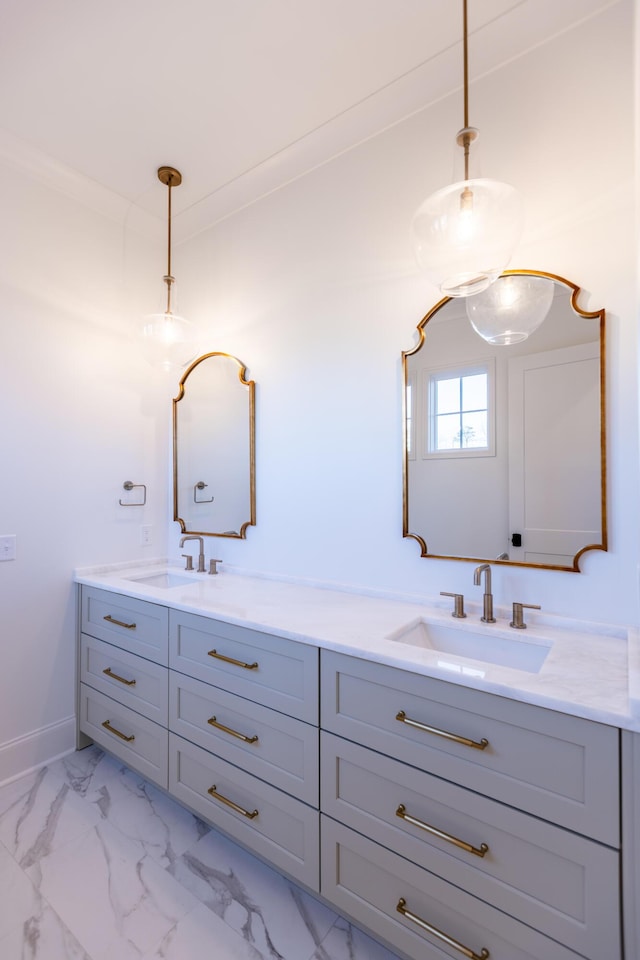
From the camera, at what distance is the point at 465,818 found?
1.09 m

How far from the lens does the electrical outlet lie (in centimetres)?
207

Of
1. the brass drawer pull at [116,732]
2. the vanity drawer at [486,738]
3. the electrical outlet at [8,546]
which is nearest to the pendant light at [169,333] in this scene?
the electrical outlet at [8,546]

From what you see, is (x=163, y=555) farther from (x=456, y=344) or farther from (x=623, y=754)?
(x=623, y=754)

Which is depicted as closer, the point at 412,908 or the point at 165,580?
the point at 412,908

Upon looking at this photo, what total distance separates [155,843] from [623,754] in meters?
1.68

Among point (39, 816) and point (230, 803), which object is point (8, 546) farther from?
point (230, 803)

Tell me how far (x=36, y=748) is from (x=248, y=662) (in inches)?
56.4

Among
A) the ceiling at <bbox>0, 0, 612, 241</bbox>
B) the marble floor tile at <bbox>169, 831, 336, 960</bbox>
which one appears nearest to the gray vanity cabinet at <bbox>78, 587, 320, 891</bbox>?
the marble floor tile at <bbox>169, 831, 336, 960</bbox>

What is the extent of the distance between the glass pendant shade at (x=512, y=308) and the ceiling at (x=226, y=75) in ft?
2.78

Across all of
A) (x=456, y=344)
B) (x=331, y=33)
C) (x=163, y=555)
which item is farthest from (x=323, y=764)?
(x=331, y=33)

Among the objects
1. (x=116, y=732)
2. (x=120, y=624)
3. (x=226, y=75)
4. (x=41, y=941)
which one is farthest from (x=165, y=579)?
(x=226, y=75)

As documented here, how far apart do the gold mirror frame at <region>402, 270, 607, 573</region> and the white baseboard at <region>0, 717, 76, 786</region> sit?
6.54ft

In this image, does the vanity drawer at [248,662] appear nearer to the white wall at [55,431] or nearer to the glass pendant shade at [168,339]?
the white wall at [55,431]

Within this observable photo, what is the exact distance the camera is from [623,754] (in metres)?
0.90
